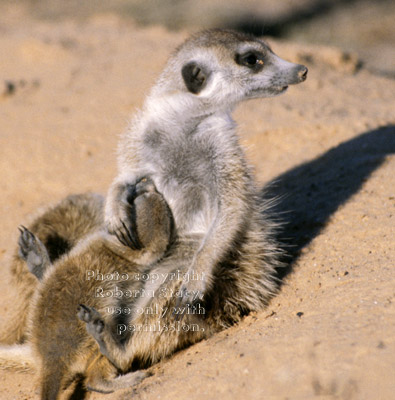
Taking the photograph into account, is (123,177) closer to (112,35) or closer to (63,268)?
(63,268)

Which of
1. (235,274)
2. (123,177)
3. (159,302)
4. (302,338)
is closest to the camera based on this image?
(302,338)

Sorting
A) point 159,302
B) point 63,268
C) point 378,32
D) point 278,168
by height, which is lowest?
point 378,32

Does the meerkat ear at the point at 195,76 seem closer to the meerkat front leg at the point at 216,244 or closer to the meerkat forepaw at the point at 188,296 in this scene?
the meerkat front leg at the point at 216,244

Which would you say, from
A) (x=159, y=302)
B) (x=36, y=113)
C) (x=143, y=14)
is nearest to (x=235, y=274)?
(x=159, y=302)

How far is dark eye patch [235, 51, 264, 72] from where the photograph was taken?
3.04 meters

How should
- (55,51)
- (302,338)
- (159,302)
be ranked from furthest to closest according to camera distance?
(55,51) → (159,302) → (302,338)

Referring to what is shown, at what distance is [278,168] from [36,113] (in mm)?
2446

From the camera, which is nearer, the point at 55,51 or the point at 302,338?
the point at 302,338

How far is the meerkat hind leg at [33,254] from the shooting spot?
302cm

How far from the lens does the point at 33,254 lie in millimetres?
3021

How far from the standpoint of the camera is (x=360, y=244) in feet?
10.1

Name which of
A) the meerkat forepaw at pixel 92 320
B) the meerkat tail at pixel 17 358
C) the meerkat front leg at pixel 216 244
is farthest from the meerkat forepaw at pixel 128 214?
the meerkat tail at pixel 17 358

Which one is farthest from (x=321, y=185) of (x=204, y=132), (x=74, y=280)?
(x=74, y=280)

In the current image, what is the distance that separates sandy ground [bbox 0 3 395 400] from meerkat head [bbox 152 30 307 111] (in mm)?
844
